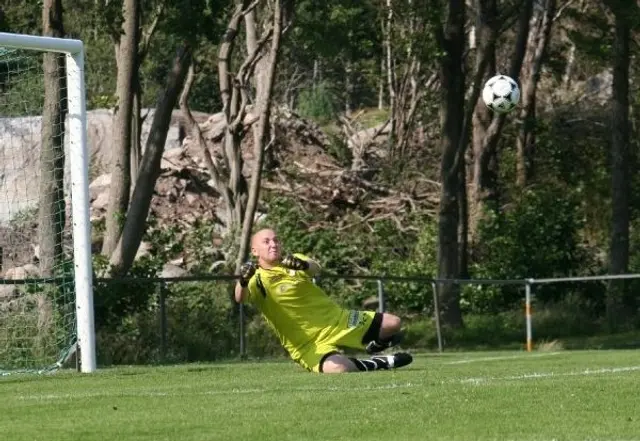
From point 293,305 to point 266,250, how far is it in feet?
1.90

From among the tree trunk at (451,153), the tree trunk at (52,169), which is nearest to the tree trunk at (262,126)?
the tree trunk at (451,153)

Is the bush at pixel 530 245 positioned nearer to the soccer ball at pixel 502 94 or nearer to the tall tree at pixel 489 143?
the tall tree at pixel 489 143

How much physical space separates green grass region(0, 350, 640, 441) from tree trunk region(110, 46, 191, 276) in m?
11.0

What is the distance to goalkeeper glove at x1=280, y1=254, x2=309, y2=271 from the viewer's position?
554 inches

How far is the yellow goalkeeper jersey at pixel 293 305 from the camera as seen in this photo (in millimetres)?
14273

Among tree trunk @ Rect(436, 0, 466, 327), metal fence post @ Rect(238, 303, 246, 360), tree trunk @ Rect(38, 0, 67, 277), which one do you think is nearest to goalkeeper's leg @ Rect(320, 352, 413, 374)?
tree trunk @ Rect(38, 0, 67, 277)

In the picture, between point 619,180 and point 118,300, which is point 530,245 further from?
point 118,300

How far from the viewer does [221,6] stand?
2617 centimetres

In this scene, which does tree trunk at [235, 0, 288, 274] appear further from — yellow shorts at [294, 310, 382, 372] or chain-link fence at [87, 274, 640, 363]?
yellow shorts at [294, 310, 382, 372]

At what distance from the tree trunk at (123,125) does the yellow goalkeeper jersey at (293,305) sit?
1228 cm

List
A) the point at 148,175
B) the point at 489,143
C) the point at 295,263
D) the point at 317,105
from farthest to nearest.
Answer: the point at 317,105 < the point at 489,143 < the point at 148,175 < the point at 295,263

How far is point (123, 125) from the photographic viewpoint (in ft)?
86.4

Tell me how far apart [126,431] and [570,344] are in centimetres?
1861

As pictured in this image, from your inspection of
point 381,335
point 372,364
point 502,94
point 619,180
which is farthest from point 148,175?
point 372,364
